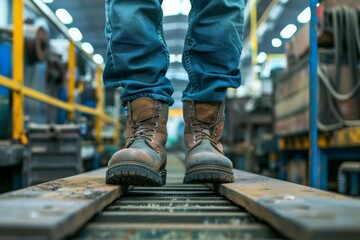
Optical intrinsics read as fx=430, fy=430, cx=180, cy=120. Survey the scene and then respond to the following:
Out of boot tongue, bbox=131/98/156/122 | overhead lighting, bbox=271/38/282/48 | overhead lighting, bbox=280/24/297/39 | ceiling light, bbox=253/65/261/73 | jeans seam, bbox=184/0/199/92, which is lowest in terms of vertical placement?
boot tongue, bbox=131/98/156/122

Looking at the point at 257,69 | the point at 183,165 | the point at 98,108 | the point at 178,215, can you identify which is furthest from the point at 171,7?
the point at 178,215

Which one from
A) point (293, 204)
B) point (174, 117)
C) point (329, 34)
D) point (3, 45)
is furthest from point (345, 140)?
point (174, 117)

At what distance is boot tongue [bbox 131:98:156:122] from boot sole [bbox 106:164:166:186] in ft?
0.62

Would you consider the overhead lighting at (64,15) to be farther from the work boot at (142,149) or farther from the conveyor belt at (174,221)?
the conveyor belt at (174,221)

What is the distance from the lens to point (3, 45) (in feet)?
10.2

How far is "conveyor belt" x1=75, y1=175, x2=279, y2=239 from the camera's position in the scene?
2.41 ft

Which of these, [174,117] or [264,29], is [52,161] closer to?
[264,29]

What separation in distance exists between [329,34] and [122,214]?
262 cm

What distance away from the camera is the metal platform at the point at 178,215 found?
0.58 metres

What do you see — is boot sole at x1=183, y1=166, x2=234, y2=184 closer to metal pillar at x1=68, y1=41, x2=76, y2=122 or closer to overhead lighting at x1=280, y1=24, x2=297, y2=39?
metal pillar at x1=68, y1=41, x2=76, y2=122

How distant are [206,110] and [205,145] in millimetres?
113

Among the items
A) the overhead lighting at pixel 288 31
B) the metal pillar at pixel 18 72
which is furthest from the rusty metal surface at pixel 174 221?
the overhead lighting at pixel 288 31

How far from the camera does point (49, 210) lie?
2.23ft

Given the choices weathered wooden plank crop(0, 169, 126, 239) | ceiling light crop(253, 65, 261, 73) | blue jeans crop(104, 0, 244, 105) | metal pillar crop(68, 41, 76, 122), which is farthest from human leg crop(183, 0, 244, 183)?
ceiling light crop(253, 65, 261, 73)
